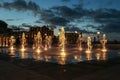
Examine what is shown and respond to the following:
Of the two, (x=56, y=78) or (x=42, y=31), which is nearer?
(x=56, y=78)

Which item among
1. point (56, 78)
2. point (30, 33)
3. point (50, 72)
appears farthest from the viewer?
point (30, 33)

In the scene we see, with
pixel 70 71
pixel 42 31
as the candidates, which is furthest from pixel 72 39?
pixel 70 71

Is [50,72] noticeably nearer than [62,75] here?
No

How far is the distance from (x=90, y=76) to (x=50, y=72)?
8.50 feet

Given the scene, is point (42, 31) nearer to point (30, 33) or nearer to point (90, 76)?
point (30, 33)

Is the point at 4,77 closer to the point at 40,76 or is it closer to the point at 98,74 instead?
the point at 40,76

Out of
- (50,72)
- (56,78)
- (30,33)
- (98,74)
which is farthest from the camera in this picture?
(30,33)

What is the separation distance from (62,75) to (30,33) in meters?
161

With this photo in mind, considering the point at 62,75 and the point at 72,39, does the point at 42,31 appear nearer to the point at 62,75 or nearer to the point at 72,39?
the point at 72,39

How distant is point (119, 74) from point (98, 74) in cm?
108

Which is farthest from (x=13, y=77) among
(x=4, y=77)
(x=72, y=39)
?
(x=72, y=39)

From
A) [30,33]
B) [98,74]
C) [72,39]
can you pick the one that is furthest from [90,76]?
[30,33]

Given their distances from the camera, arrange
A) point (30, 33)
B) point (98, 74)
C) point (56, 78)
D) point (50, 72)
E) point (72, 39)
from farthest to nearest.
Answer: point (30, 33), point (72, 39), point (50, 72), point (98, 74), point (56, 78)

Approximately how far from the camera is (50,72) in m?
15.9
